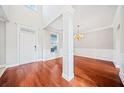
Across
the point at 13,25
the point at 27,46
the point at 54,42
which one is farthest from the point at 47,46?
the point at 13,25

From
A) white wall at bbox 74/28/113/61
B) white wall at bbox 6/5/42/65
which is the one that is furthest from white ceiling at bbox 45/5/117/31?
white wall at bbox 6/5/42/65

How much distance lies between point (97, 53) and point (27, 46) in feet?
13.6

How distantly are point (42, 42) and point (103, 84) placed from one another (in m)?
3.64

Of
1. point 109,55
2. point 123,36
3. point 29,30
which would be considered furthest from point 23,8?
→ point 109,55

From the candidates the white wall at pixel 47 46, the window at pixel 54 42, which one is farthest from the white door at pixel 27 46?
the window at pixel 54 42

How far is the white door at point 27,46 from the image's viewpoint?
378 cm

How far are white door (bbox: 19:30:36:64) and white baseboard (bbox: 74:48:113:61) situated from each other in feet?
12.3

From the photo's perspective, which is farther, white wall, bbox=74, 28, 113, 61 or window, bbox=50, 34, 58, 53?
window, bbox=50, 34, 58, 53

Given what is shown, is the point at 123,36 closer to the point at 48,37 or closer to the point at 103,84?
the point at 103,84

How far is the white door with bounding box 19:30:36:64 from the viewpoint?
12.4 feet

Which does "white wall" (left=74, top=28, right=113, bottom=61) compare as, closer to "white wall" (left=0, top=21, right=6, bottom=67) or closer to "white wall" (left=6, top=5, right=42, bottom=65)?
"white wall" (left=6, top=5, right=42, bottom=65)

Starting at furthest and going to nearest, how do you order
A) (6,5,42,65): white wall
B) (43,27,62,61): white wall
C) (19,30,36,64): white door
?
(43,27,62,61): white wall → (19,30,36,64): white door → (6,5,42,65): white wall

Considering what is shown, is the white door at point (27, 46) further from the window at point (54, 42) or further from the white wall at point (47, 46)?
the window at point (54, 42)

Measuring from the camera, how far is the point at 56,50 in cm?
588
